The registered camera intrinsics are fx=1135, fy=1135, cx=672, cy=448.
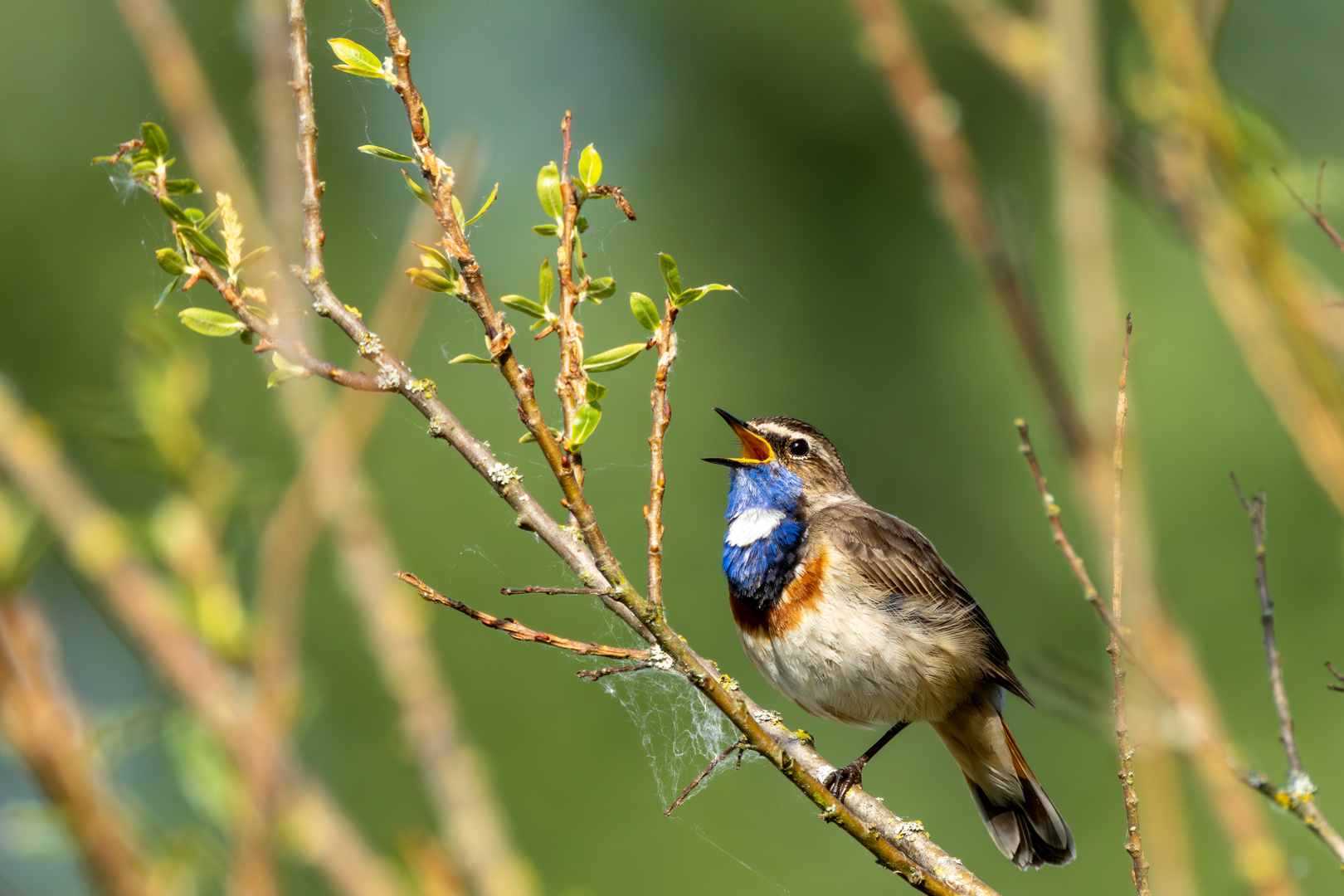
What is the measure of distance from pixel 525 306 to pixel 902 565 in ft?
8.31

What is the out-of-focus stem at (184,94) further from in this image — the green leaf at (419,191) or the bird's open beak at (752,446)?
the bird's open beak at (752,446)

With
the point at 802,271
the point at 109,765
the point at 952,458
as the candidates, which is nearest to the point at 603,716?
the point at 952,458

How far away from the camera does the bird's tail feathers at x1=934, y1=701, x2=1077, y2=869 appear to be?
4.34m

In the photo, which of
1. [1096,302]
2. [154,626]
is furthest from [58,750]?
[1096,302]

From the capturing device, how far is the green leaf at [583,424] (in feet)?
6.19

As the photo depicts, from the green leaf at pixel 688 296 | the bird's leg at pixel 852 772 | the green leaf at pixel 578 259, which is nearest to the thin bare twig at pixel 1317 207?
the green leaf at pixel 688 296

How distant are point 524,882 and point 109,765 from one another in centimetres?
75

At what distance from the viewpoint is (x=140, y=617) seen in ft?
5.79

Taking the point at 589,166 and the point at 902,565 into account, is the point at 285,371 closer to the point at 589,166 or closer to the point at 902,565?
the point at 589,166

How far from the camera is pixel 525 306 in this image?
1970mm

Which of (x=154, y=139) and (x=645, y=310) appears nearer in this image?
(x=154, y=139)

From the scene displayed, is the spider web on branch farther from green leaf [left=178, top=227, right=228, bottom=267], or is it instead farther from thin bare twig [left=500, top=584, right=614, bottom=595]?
green leaf [left=178, top=227, right=228, bottom=267]

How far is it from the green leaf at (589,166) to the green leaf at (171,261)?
2.23ft

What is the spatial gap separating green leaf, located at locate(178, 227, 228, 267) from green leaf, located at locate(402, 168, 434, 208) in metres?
0.33
